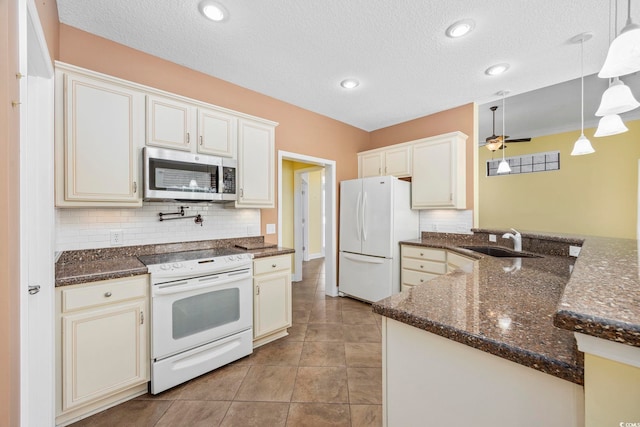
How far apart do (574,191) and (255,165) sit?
19.0 ft

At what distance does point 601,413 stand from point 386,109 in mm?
3672

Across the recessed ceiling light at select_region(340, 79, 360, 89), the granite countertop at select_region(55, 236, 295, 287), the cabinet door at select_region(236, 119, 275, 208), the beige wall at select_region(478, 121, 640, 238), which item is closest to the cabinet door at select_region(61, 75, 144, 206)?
the granite countertop at select_region(55, 236, 295, 287)

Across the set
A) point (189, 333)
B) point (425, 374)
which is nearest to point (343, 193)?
point (189, 333)

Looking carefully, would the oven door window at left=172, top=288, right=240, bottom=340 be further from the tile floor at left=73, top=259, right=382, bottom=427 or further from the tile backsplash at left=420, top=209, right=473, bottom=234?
the tile backsplash at left=420, top=209, right=473, bottom=234

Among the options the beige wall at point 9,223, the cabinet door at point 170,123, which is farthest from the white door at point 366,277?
the beige wall at point 9,223

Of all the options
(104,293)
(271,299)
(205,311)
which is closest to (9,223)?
(104,293)

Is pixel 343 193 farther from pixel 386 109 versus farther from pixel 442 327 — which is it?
pixel 442 327

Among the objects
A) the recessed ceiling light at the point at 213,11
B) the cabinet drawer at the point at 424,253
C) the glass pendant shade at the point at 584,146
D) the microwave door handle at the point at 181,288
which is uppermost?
the recessed ceiling light at the point at 213,11

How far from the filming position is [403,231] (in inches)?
144

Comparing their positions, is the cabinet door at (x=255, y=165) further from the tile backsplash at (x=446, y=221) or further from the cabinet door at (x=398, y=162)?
the tile backsplash at (x=446, y=221)

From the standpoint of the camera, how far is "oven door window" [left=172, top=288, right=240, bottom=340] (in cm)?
196

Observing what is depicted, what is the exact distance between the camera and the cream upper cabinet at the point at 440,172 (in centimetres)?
331

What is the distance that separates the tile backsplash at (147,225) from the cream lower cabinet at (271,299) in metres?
0.62

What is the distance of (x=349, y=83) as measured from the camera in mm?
2953
